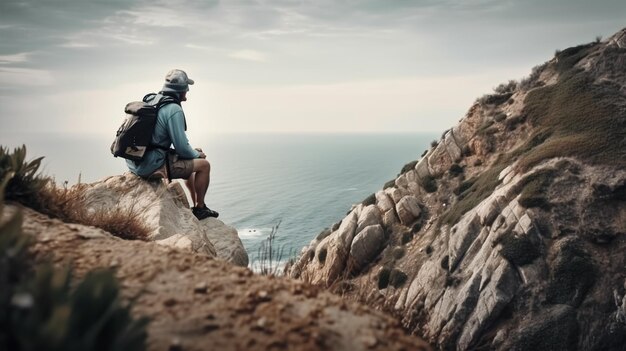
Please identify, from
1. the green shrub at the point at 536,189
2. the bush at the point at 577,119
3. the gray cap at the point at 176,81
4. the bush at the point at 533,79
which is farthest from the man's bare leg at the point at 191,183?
the bush at the point at 533,79

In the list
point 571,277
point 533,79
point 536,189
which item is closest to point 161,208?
point 571,277

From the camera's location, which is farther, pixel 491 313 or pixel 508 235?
pixel 508 235

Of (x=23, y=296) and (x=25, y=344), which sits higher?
(x=23, y=296)

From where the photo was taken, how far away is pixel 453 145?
5244 cm

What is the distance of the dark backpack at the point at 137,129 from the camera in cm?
952

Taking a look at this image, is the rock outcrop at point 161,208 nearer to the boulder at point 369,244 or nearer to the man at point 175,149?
the man at point 175,149

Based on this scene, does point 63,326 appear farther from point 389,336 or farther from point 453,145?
point 453,145

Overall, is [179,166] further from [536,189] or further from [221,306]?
[536,189]

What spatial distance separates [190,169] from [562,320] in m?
27.7

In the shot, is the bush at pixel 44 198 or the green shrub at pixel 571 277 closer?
the bush at pixel 44 198

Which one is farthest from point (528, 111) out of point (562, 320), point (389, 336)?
point (389, 336)

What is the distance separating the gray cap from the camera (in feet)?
32.3

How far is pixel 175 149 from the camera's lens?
10.2m

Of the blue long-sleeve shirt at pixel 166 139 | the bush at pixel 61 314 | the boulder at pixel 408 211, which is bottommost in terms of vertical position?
the boulder at pixel 408 211
